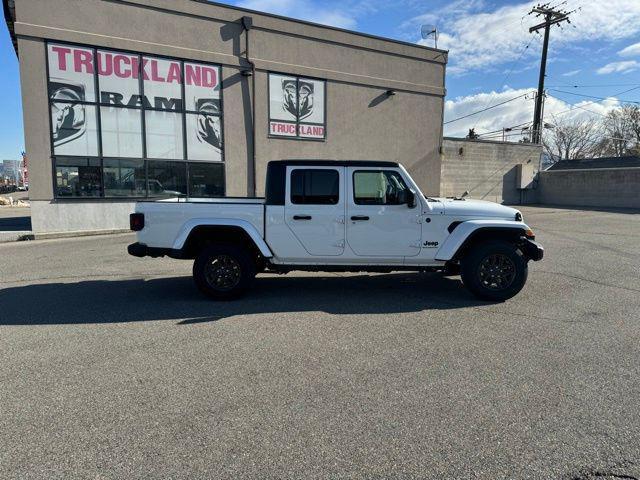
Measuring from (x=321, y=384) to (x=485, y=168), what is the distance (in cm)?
2753

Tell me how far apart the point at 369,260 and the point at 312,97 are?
14548mm

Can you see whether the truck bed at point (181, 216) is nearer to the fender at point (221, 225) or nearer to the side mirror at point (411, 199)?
the fender at point (221, 225)

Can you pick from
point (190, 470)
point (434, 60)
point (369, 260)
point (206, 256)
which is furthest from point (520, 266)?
point (434, 60)

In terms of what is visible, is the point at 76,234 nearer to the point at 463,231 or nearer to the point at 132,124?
the point at 132,124

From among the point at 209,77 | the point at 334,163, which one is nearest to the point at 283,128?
the point at 209,77

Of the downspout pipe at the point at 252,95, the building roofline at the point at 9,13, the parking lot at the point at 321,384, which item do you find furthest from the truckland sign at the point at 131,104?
the parking lot at the point at 321,384

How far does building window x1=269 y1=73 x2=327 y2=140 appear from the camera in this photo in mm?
18312

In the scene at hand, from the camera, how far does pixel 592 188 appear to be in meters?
29.7

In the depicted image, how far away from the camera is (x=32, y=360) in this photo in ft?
13.9

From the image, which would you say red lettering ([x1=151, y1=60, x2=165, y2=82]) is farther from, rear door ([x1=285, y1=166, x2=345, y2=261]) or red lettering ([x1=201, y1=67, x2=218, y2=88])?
rear door ([x1=285, y1=166, x2=345, y2=261])

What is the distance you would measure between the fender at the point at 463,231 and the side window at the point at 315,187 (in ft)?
5.57

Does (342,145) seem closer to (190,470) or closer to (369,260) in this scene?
(369,260)

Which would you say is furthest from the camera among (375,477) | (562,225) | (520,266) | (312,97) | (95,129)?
(312,97)

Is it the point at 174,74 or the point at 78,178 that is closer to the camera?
the point at 78,178
